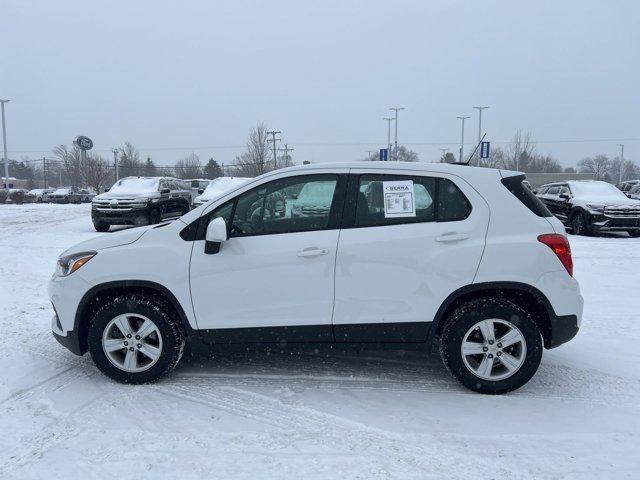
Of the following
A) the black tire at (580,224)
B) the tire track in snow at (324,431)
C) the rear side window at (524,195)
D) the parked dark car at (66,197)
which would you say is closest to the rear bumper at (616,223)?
the black tire at (580,224)

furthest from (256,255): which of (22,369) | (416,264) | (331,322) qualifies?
(22,369)

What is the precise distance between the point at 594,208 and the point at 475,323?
12.5 m

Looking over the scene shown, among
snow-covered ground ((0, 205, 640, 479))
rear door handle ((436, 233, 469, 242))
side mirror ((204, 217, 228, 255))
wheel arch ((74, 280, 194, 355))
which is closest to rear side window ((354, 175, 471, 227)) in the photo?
rear door handle ((436, 233, 469, 242))

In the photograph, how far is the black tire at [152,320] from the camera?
392cm

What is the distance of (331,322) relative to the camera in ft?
12.6

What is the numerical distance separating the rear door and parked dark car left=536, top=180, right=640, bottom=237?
12.2 meters

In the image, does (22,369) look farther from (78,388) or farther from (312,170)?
(312,170)

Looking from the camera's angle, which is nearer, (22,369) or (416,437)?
(416,437)

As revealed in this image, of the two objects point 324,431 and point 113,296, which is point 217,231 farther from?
point 324,431

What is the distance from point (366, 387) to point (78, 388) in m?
2.33

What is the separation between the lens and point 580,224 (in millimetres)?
14734

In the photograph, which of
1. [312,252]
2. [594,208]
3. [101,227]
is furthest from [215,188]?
[312,252]

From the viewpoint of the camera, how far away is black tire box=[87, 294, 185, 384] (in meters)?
3.92

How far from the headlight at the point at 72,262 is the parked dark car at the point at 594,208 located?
1399cm
